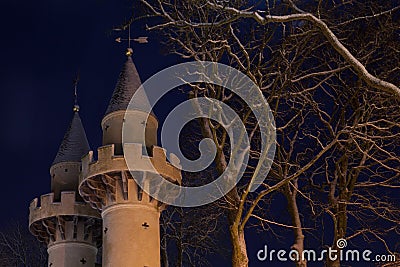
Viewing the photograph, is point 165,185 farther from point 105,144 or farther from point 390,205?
point 390,205

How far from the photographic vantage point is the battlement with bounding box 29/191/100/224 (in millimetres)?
32812

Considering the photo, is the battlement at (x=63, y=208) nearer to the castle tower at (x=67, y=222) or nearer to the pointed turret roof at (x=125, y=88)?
the castle tower at (x=67, y=222)

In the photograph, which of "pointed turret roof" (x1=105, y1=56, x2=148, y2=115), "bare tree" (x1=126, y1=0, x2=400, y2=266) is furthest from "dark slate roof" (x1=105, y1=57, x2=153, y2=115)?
"bare tree" (x1=126, y1=0, x2=400, y2=266)

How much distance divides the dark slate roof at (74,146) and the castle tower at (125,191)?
12.8ft

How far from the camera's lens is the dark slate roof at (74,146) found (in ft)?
114

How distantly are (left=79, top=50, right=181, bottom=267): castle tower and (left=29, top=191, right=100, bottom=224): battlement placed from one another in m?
2.10

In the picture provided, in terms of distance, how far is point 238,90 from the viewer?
2452 centimetres

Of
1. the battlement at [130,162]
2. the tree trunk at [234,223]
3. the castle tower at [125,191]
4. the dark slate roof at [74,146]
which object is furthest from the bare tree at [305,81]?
the dark slate roof at [74,146]

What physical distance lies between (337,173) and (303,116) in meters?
2.43

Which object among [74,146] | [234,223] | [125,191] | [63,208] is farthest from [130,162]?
[234,223]

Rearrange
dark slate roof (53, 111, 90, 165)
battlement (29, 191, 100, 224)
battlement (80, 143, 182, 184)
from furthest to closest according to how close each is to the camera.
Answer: dark slate roof (53, 111, 90, 165) → battlement (29, 191, 100, 224) → battlement (80, 143, 182, 184)

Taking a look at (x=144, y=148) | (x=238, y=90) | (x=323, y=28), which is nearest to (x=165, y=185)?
(x=144, y=148)

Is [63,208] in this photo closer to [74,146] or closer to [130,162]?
[74,146]

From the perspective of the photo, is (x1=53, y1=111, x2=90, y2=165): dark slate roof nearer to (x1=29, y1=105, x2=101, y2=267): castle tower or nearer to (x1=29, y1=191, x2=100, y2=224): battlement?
(x1=29, y1=105, x2=101, y2=267): castle tower
